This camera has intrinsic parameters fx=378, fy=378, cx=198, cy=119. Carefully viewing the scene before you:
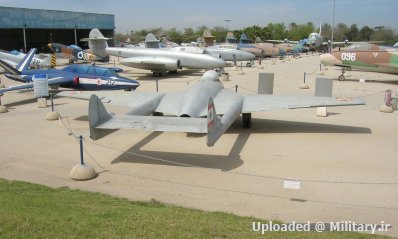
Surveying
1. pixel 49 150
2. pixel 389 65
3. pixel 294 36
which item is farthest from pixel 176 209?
pixel 294 36

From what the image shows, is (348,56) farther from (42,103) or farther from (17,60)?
(17,60)

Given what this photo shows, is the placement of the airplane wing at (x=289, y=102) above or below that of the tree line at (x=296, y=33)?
below

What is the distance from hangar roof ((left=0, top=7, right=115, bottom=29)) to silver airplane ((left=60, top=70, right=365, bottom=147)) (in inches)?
1852

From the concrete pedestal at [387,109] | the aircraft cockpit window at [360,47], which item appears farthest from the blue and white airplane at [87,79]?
the aircraft cockpit window at [360,47]

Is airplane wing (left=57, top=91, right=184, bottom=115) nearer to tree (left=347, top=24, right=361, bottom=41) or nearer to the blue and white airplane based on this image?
the blue and white airplane

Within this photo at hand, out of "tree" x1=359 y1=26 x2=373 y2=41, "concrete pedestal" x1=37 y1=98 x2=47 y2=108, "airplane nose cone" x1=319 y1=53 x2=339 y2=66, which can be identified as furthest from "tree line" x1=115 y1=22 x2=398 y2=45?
"concrete pedestal" x1=37 y1=98 x2=47 y2=108

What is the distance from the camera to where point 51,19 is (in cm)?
6131

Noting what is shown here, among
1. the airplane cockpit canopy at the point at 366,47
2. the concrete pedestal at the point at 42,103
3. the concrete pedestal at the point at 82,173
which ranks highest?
the airplane cockpit canopy at the point at 366,47

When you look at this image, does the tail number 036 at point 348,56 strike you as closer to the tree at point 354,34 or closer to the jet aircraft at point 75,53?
the jet aircraft at point 75,53

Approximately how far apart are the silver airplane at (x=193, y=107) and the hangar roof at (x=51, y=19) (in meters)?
47.0

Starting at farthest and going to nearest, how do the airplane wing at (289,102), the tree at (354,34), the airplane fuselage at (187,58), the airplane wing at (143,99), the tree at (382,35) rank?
the tree at (354,34)
the tree at (382,35)
the airplane fuselage at (187,58)
the airplane wing at (143,99)
the airplane wing at (289,102)

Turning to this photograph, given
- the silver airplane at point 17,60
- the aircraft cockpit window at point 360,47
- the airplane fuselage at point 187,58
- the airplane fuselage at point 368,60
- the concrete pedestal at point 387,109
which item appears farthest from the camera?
the silver airplane at point 17,60

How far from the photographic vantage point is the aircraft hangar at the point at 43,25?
54938 millimetres

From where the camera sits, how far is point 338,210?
680cm
